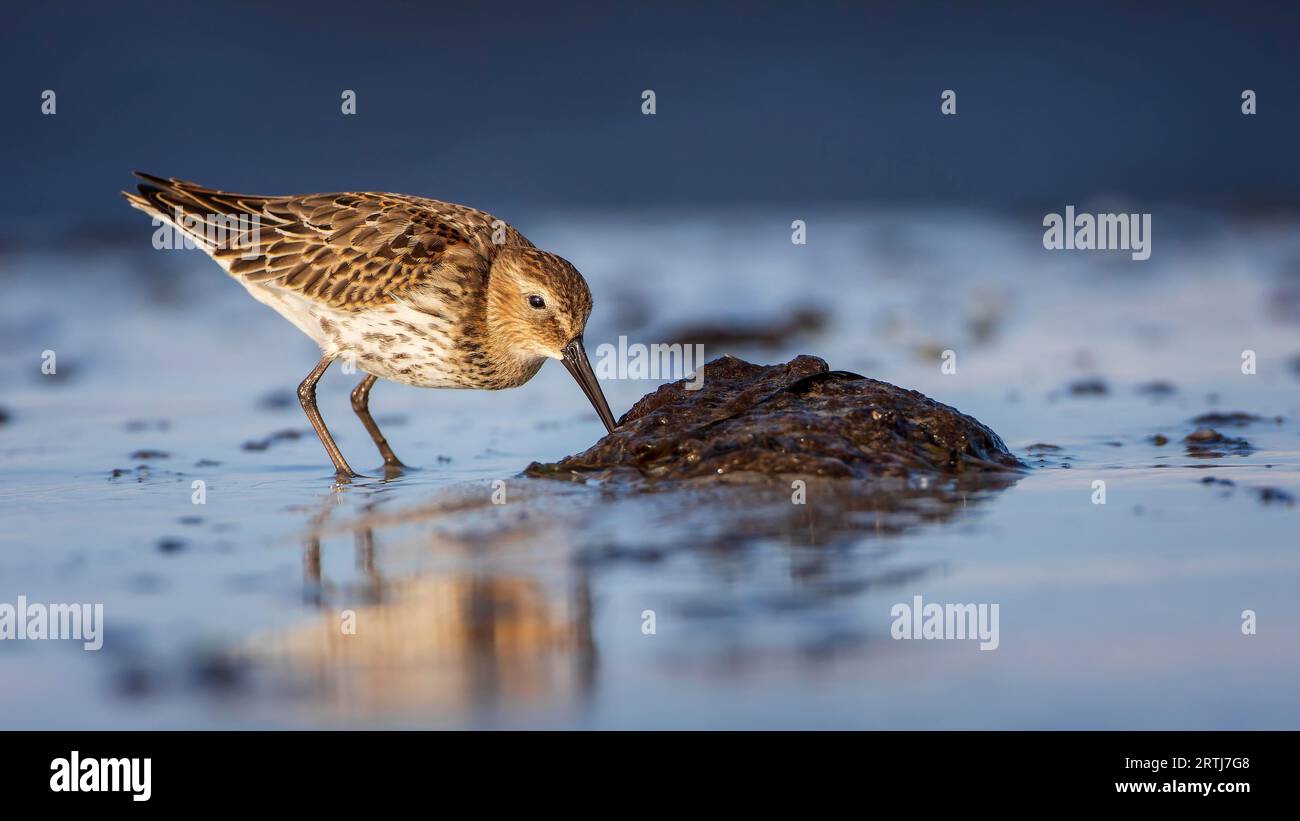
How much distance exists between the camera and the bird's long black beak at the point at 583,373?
7.38 metres

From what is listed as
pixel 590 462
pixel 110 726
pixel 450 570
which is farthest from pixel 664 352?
pixel 110 726

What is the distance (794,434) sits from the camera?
619 centimetres

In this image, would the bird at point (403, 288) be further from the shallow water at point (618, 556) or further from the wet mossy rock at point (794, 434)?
the wet mossy rock at point (794, 434)

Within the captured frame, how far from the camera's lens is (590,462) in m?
6.46

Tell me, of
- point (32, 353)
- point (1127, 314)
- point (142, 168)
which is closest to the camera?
point (32, 353)

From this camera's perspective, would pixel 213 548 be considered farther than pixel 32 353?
No

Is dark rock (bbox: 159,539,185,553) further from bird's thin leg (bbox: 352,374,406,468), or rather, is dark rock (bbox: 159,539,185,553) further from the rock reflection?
bird's thin leg (bbox: 352,374,406,468)

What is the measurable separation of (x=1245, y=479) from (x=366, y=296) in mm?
→ 4476

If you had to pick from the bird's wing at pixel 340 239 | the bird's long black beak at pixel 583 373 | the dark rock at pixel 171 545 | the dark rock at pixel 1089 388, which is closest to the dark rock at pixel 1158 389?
the dark rock at pixel 1089 388

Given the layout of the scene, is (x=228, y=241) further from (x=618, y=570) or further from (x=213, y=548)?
(x=618, y=570)

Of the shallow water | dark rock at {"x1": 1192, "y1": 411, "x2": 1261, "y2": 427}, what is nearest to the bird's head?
the shallow water

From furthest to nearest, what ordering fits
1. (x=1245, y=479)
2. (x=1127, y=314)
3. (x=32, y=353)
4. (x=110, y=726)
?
(x=1127, y=314) → (x=32, y=353) → (x=1245, y=479) → (x=110, y=726)

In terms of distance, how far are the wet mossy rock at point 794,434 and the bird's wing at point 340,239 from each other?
1.60m

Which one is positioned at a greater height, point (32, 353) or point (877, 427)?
point (32, 353)
